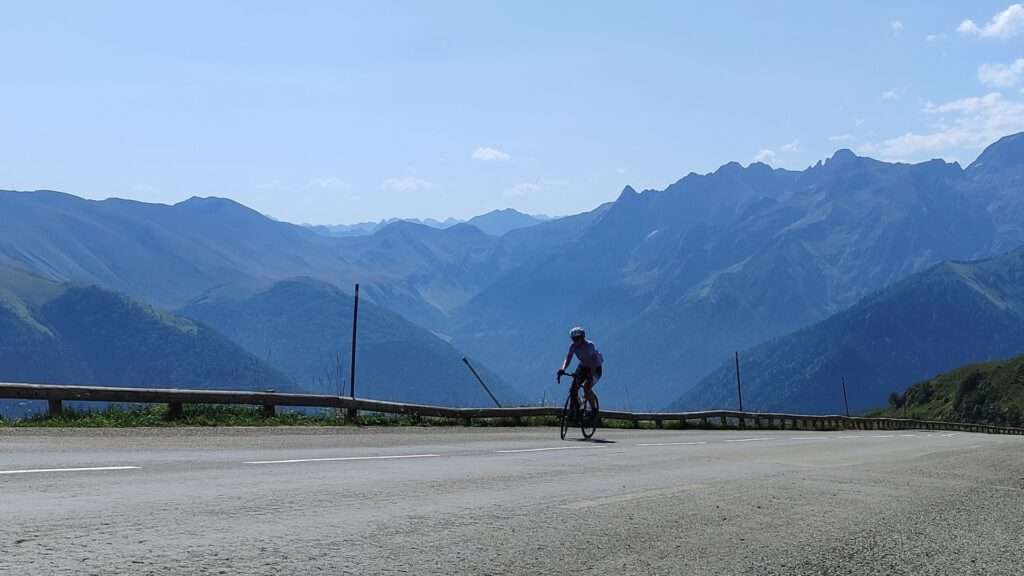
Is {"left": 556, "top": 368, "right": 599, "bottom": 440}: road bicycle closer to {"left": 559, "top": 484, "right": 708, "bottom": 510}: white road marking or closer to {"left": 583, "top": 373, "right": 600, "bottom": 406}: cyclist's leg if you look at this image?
{"left": 583, "top": 373, "right": 600, "bottom": 406}: cyclist's leg

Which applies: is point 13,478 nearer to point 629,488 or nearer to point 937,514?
point 629,488

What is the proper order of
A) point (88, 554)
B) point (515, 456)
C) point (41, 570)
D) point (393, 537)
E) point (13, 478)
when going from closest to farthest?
1. point (41, 570)
2. point (88, 554)
3. point (393, 537)
4. point (13, 478)
5. point (515, 456)

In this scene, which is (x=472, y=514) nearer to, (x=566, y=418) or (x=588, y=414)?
(x=566, y=418)

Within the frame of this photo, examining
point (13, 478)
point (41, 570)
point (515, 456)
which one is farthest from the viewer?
point (515, 456)

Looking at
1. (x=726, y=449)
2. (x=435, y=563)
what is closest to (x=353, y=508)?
(x=435, y=563)

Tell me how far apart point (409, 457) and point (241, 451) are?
2.31 metres

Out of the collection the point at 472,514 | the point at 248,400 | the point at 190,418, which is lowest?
the point at 472,514

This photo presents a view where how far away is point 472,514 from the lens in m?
8.30

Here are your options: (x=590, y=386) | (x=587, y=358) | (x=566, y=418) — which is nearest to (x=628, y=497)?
(x=587, y=358)

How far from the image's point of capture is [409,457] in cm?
1382

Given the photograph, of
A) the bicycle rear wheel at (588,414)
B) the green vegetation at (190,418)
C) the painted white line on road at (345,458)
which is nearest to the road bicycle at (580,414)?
the bicycle rear wheel at (588,414)

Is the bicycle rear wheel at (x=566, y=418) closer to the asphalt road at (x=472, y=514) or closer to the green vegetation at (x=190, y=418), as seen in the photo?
the asphalt road at (x=472, y=514)

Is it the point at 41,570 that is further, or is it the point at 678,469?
the point at 678,469

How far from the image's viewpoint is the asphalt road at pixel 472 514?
250 inches
